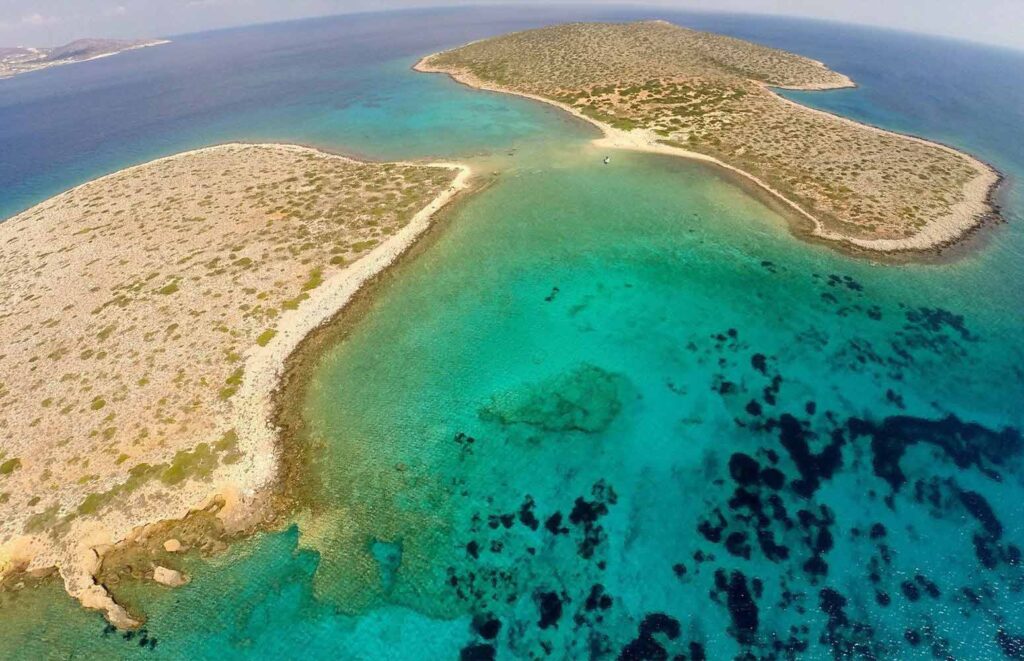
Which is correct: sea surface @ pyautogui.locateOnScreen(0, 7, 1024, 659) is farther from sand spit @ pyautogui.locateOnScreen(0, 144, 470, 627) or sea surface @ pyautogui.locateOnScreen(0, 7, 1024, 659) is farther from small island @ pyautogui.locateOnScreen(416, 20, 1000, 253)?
small island @ pyautogui.locateOnScreen(416, 20, 1000, 253)

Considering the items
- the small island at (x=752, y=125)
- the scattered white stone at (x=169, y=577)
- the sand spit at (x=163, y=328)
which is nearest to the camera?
the scattered white stone at (x=169, y=577)

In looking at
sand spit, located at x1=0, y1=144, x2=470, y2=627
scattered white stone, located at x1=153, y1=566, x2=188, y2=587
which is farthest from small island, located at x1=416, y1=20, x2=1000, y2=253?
scattered white stone, located at x1=153, y1=566, x2=188, y2=587

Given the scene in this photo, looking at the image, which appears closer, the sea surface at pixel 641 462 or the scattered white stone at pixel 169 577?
the sea surface at pixel 641 462

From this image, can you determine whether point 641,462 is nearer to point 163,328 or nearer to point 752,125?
point 163,328

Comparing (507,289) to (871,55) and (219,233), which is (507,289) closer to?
(219,233)

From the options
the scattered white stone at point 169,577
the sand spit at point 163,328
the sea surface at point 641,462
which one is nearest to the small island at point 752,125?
the sea surface at point 641,462

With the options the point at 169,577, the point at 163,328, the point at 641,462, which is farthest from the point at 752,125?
the point at 169,577

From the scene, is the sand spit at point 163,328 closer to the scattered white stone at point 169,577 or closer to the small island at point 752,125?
the scattered white stone at point 169,577
